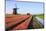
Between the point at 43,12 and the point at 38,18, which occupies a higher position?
the point at 43,12

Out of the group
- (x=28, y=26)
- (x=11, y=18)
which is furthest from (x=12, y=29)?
(x=28, y=26)

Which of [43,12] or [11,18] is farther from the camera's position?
[43,12]

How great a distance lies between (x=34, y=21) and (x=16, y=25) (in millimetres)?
349

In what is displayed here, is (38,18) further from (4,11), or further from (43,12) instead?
(4,11)

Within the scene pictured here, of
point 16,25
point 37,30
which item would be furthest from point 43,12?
point 16,25

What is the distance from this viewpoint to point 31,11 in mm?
1693

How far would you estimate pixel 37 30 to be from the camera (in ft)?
5.55

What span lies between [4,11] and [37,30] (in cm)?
70

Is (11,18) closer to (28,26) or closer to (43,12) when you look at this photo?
(28,26)

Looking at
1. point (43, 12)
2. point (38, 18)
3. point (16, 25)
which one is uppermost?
point (43, 12)

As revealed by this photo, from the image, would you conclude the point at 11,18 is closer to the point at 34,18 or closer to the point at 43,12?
the point at 34,18
